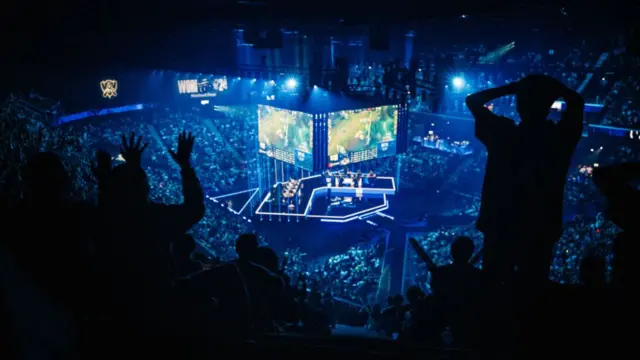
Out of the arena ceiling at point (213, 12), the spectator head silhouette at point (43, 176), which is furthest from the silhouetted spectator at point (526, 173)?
the arena ceiling at point (213, 12)

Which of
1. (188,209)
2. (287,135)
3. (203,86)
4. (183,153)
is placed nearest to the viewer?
(188,209)

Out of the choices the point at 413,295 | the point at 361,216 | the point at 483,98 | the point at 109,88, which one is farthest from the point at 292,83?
the point at 483,98

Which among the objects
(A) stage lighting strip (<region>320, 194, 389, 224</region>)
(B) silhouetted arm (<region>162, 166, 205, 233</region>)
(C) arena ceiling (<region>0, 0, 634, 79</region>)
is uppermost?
(C) arena ceiling (<region>0, 0, 634, 79</region>)

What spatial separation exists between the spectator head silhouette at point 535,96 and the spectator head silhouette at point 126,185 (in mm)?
1928

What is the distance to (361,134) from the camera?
13938 mm

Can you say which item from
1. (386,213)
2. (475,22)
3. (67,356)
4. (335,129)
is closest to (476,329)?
(67,356)

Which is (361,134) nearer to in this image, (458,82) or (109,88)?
(458,82)

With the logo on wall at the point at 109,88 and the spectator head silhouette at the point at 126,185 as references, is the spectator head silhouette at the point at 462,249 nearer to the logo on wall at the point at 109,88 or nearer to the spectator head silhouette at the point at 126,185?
the spectator head silhouette at the point at 126,185

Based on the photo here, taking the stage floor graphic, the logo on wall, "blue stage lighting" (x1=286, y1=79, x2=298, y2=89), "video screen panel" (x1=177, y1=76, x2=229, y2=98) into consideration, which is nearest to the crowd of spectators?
"video screen panel" (x1=177, y1=76, x2=229, y2=98)

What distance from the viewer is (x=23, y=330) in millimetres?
1761

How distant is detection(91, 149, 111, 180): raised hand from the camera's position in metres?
2.02

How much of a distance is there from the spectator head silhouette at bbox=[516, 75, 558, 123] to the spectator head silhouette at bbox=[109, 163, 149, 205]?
6.32 feet

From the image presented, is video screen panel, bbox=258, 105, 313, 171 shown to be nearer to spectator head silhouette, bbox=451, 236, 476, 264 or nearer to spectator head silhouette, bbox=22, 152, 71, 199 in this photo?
spectator head silhouette, bbox=451, 236, 476, 264

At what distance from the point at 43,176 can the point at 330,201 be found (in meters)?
13.6
